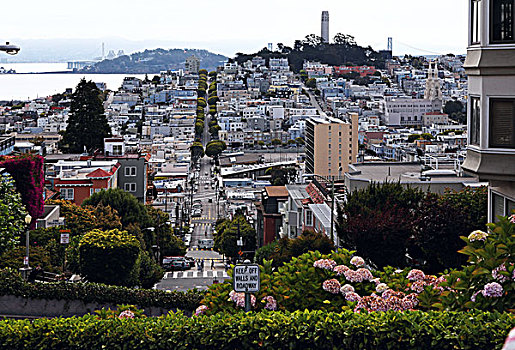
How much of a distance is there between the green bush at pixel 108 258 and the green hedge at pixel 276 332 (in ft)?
40.4

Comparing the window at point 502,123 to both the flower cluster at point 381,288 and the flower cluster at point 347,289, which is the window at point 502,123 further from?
the flower cluster at point 347,289

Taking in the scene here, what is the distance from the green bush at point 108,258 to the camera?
18766 millimetres

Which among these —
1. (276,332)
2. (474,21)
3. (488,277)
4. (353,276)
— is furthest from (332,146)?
(276,332)

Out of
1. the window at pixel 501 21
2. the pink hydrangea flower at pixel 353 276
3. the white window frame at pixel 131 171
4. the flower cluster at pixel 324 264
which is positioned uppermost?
the window at pixel 501 21

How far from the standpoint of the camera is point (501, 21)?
360 inches

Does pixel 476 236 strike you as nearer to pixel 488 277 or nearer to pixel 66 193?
pixel 488 277

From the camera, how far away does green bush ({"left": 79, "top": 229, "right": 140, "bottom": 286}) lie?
18.8 meters

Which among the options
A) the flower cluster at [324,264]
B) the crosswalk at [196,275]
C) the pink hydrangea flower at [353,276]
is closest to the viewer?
the pink hydrangea flower at [353,276]

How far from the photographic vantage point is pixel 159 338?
6.16 metres

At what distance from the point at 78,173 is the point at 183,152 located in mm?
95538

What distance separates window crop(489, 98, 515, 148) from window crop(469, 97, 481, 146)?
0.19 meters

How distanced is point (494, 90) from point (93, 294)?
8.03 meters

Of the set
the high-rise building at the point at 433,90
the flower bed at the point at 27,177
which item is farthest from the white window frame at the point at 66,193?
the high-rise building at the point at 433,90

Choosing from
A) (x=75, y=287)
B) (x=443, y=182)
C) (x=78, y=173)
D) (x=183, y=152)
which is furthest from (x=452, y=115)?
(x=75, y=287)
